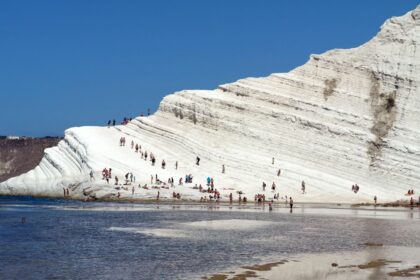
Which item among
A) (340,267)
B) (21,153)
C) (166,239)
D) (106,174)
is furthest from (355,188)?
(21,153)

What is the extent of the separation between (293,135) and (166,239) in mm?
35676

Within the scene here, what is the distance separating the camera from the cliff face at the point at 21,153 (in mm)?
95938

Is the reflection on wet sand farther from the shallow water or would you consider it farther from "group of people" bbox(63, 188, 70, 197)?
"group of people" bbox(63, 188, 70, 197)

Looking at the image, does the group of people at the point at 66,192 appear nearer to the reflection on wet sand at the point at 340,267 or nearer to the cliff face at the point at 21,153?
the cliff face at the point at 21,153

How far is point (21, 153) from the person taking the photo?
103438 millimetres

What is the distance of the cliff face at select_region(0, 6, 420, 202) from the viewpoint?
55.4 m

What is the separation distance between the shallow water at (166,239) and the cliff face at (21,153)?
2285 inches

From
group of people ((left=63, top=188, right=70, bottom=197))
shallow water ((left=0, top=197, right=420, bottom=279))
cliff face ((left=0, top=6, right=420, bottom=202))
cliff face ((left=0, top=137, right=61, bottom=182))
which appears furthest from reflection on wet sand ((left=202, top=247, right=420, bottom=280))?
cliff face ((left=0, top=137, right=61, bottom=182))

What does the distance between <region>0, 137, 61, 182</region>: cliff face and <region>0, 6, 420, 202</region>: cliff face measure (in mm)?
30527

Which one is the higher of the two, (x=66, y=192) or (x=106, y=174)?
(x=106, y=174)

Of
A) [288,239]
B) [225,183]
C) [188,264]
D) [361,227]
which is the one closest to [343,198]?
[225,183]

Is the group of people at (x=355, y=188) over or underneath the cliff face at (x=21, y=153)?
underneath

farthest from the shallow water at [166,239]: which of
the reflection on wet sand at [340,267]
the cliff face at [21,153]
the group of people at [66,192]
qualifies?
the cliff face at [21,153]

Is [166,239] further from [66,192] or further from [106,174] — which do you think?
[66,192]
